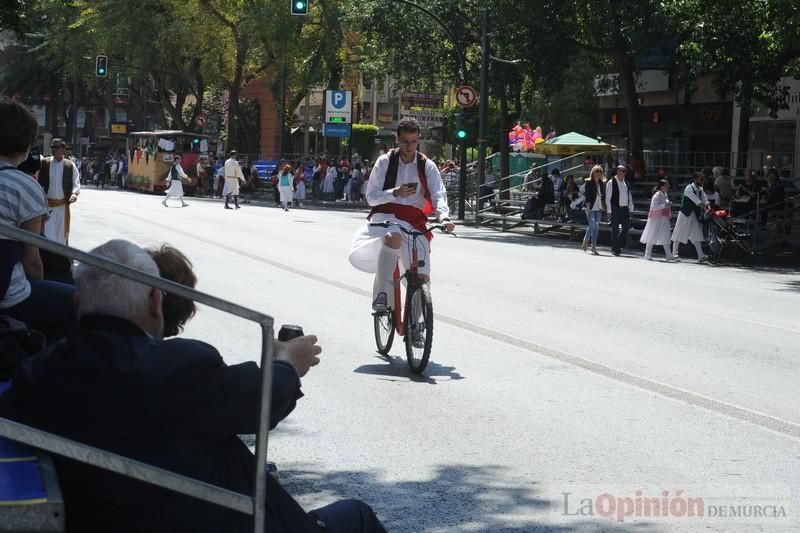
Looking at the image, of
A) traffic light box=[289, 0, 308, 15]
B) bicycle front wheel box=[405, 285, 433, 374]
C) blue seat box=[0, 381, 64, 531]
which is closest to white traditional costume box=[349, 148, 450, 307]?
bicycle front wheel box=[405, 285, 433, 374]

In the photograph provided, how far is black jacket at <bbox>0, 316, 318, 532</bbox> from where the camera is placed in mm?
2941

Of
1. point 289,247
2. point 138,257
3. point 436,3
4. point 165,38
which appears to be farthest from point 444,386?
point 165,38

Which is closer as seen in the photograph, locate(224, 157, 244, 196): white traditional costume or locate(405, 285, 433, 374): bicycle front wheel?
locate(405, 285, 433, 374): bicycle front wheel

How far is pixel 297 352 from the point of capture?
11.2 feet

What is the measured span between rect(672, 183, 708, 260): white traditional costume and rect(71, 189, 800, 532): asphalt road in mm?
6802

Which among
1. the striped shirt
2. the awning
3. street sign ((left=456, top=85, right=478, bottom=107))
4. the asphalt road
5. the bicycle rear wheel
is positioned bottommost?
the asphalt road

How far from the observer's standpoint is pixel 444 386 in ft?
27.6

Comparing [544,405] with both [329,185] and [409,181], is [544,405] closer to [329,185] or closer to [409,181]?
[409,181]

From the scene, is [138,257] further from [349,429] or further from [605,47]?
[605,47]

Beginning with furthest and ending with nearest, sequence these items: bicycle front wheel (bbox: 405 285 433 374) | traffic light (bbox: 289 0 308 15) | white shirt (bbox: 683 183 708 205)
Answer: traffic light (bbox: 289 0 308 15) → white shirt (bbox: 683 183 708 205) → bicycle front wheel (bbox: 405 285 433 374)

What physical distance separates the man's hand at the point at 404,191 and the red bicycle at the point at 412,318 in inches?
11.1

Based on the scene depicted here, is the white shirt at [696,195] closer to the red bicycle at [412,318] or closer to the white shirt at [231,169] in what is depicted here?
the red bicycle at [412,318]

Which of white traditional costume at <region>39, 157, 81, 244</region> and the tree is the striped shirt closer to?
white traditional costume at <region>39, 157, 81, 244</region>

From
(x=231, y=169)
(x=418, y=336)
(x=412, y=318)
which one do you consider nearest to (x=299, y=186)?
(x=231, y=169)
